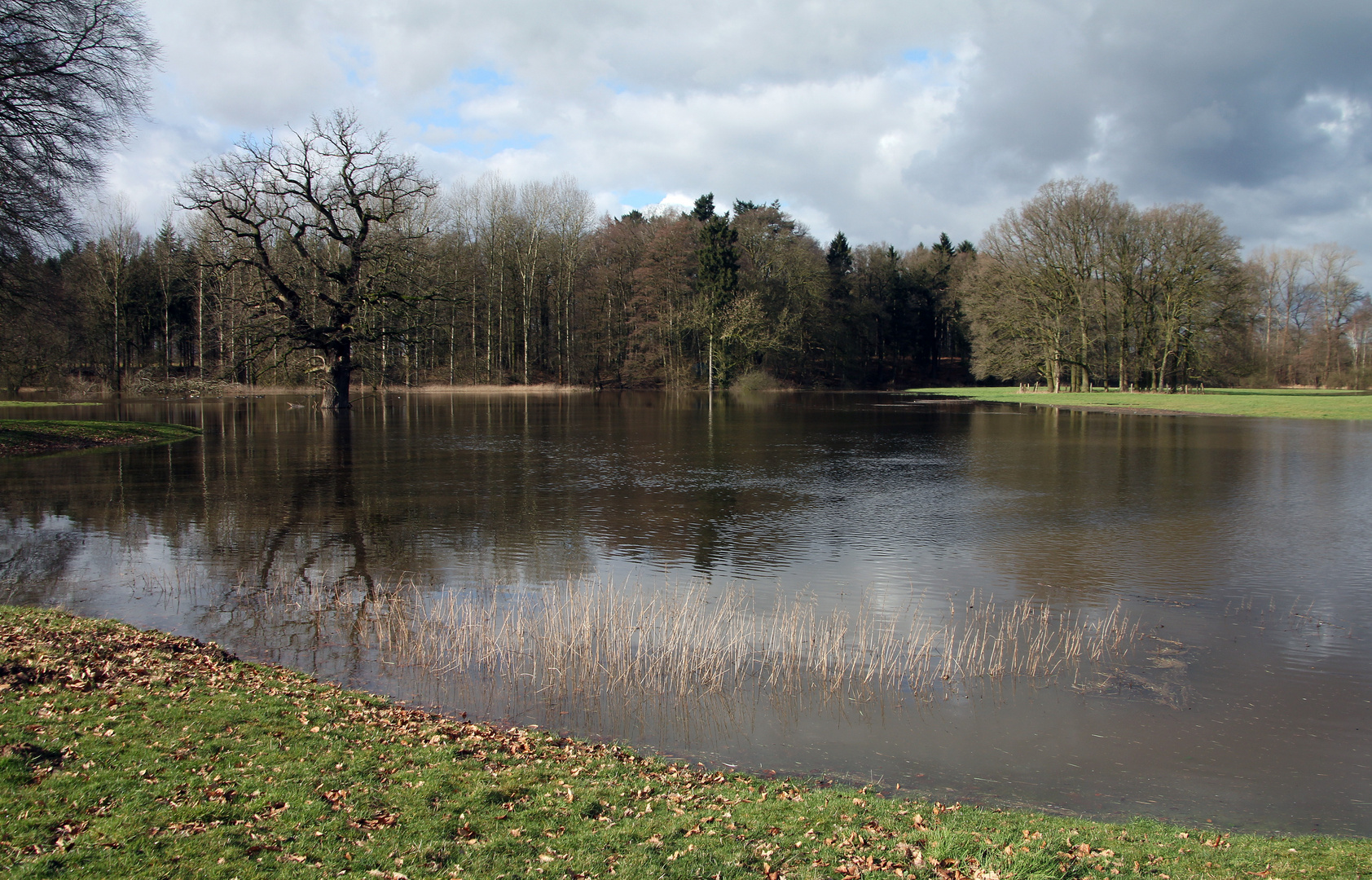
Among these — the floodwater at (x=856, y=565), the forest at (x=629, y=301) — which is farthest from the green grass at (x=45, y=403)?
the floodwater at (x=856, y=565)

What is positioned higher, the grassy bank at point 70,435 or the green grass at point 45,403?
the green grass at point 45,403

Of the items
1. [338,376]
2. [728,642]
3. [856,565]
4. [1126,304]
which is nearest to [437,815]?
[728,642]

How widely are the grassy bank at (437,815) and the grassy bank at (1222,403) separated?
47.6 m

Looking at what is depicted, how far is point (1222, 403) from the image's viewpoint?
51.2 metres

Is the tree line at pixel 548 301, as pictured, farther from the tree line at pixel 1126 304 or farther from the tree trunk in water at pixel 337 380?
the tree line at pixel 1126 304

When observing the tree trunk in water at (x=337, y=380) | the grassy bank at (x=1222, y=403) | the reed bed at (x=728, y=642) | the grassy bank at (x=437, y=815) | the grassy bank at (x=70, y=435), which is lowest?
the reed bed at (x=728, y=642)

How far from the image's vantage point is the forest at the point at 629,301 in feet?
158

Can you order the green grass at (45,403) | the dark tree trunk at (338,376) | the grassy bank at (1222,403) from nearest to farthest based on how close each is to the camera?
the grassy bank at (1222,403) → the dark tree trunk at (338,376) → the green grass at (45,403)

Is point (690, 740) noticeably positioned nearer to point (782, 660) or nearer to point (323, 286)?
point (782, 660)

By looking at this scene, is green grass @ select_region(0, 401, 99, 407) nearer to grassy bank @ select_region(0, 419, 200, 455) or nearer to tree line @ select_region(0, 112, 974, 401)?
tree line @ select_region(0, 112, 974, 401)

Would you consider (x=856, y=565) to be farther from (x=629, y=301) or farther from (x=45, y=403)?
(x=629, y=301)

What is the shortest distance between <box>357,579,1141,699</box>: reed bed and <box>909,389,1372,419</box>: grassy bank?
42514 millimetres

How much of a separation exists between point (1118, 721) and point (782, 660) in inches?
133

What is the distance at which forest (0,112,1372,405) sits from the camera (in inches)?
1892
